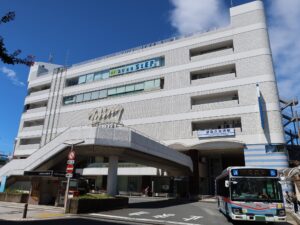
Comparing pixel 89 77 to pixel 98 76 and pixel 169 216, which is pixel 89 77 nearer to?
pixel 98 76

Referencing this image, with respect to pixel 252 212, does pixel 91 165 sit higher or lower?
higher

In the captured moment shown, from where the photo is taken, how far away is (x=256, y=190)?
12680 millimetres

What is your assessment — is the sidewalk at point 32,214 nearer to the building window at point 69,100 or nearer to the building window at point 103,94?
the building window at point 103,94

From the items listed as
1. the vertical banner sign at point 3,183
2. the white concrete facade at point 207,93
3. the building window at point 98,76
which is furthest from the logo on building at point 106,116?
the vertical banner sign at point 3,183

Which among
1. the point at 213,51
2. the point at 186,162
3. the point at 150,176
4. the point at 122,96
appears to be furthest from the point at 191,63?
the point at 150,176

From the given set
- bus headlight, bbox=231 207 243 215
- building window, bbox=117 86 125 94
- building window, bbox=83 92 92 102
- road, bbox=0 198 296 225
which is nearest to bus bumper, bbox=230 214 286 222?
bus headlight, bbox=231 207 243 215

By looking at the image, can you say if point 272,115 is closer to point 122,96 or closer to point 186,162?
point 186,162

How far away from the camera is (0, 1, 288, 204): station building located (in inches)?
1180

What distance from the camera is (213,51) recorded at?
37.5 meters

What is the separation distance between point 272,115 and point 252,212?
20791 mm

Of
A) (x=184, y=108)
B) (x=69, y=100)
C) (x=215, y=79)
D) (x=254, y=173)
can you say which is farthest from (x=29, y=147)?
(x=254, y=173)

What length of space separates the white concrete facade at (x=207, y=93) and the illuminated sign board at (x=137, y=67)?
54 cm

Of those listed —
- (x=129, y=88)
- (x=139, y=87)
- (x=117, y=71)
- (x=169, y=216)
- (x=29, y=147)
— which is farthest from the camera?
(x=29, y=147)

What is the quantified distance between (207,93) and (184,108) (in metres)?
3.65
